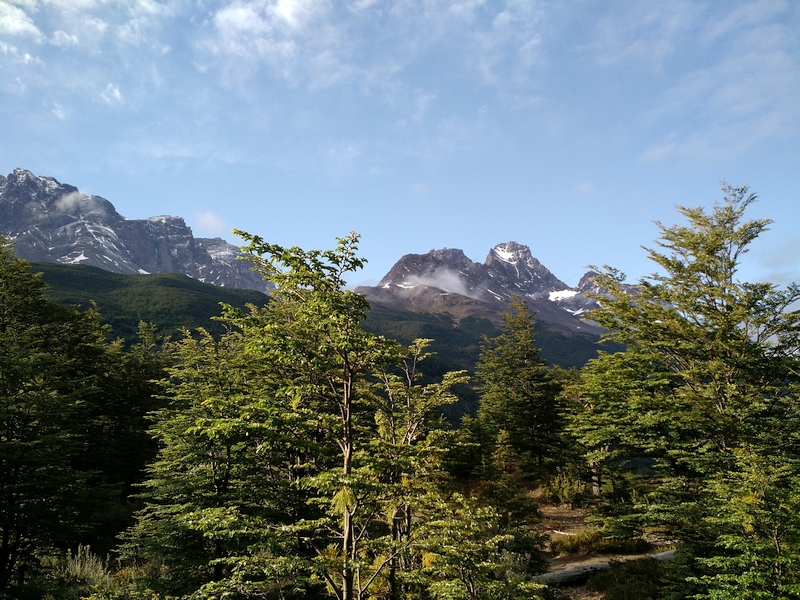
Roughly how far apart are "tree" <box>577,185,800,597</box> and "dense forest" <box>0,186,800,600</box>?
103 mm

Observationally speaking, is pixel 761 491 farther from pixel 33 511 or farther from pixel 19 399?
pixel 19 399

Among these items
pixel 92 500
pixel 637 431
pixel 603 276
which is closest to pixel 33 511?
pixel 92 500

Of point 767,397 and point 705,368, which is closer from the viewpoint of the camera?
point 705,368

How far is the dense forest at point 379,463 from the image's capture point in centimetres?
708

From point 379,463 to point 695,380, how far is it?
54.4ft

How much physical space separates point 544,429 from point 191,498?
84.9 feet

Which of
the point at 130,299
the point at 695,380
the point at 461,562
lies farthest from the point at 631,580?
the point at 130,299

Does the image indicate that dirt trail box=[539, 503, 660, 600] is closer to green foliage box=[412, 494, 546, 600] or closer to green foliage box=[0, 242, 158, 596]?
green foliage box=[412, 494, 546, 600]

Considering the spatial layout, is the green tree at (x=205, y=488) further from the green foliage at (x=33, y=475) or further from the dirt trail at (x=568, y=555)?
the dirt trail at (x=568, y=555)

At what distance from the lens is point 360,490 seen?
6.60 m

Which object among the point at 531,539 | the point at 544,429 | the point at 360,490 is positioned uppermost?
the point at 360,490

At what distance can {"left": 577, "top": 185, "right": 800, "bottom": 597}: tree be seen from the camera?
48.4 feet

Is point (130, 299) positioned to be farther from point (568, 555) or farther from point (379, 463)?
point (379, 463)

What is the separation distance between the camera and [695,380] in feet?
56.6
